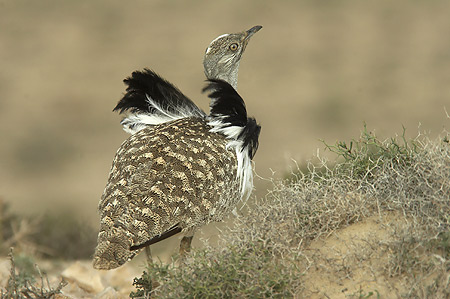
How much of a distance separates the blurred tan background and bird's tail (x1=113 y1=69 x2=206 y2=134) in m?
5.76

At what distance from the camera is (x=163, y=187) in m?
4.04

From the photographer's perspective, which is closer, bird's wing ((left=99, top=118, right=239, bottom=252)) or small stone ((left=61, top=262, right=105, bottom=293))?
bird's wing ((left=99, top=118, right=239, bottom=252))

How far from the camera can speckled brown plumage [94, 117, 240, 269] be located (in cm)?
383

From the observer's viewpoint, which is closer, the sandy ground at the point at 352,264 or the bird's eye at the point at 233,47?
the sandy ground at the point at 352,264

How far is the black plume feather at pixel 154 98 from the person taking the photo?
17.0 ft

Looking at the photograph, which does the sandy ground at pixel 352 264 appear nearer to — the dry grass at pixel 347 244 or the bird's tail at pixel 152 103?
the dry grass at pixel 347 244

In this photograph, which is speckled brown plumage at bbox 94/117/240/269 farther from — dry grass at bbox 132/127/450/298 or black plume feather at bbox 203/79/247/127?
dry grass at bbox 132/127/450/298

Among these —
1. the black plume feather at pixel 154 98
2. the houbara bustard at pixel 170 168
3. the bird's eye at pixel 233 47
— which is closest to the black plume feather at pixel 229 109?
the houbara bustard at pixel 170 168

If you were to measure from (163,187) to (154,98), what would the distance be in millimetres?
1355

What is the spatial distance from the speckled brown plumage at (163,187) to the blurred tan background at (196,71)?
20.9ft

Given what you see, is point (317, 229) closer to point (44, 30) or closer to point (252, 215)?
point (252, 215)

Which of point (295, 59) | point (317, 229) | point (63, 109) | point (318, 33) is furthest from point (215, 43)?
point (318, 33)

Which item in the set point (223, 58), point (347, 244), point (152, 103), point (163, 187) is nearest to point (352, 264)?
point (347, 244)

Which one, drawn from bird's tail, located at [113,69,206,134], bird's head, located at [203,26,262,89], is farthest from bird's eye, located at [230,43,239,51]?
bird's tail, located at [113,69,206,134]
